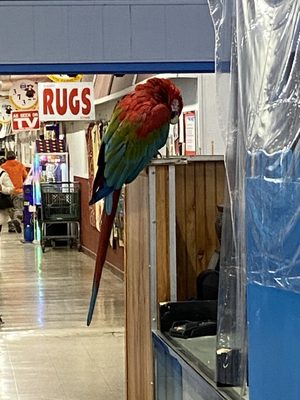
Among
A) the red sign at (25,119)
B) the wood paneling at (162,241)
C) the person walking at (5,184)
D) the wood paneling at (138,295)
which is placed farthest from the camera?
the red sign at (25,119)

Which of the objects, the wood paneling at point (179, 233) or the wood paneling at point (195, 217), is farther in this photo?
the wood paneling at point (195, 217)

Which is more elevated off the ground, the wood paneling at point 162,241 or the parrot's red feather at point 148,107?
the parrot's red feather at point 148,107

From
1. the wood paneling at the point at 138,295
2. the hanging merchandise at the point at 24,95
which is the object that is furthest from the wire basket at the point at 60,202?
the wood paneling at the point at 138,295

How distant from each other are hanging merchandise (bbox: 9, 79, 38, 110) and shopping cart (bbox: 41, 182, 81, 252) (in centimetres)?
304

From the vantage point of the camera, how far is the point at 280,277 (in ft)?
6.73

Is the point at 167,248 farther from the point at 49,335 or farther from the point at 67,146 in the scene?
the point at 67,146

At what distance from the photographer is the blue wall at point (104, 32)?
4.28 meters

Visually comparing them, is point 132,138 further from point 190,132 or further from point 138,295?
point 190,132

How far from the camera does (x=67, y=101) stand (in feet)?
42.4

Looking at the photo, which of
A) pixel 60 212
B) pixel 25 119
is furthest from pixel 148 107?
pixel 25 119

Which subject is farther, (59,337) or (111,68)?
(59,337)

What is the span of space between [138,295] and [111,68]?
44.2 inches

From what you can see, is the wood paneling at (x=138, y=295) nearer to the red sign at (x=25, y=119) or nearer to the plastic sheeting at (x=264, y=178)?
the plastic sheeting at (x=264, y=178)

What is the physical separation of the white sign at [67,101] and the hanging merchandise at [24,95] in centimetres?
556
